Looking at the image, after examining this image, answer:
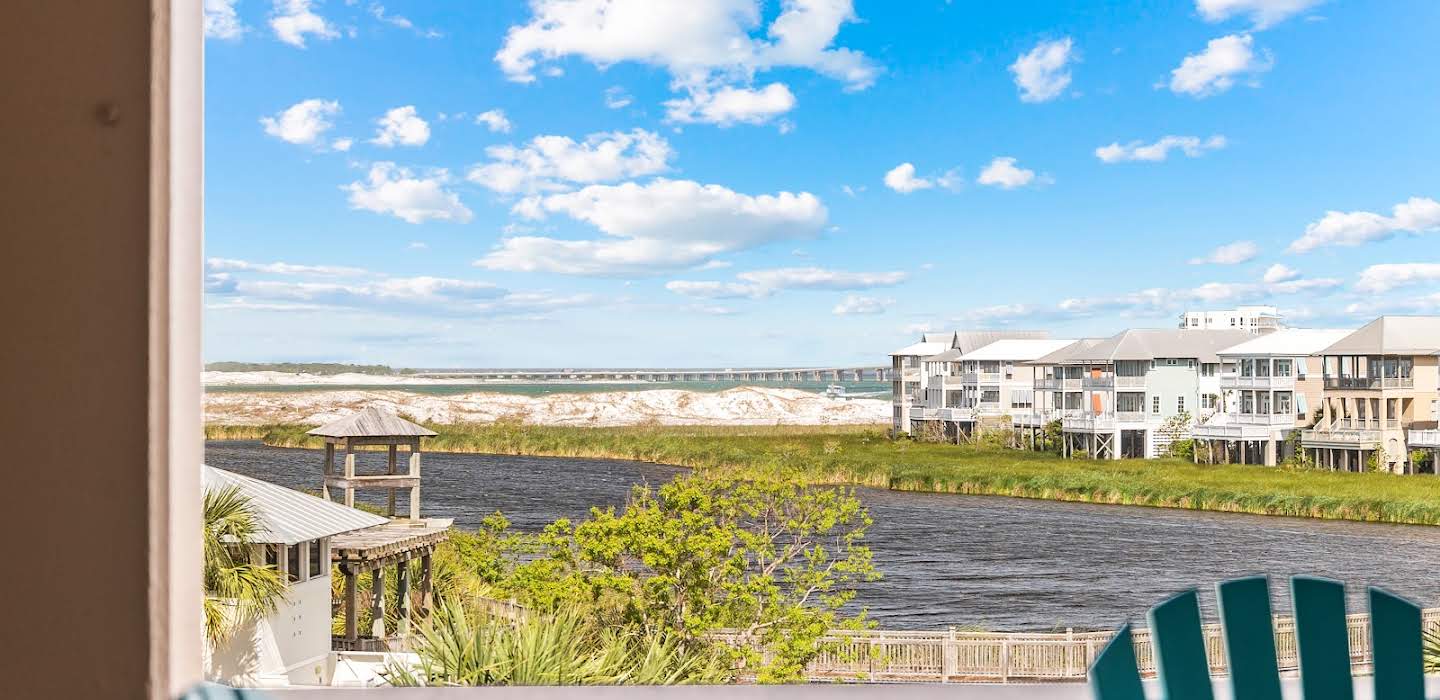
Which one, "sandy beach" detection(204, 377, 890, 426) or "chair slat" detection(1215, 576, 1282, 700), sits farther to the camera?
"sandy beach" detection(204, 377, 890, 426)

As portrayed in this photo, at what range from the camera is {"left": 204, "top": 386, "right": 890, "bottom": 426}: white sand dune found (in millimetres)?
4203

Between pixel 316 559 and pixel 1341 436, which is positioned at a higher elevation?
pixel 1341 436

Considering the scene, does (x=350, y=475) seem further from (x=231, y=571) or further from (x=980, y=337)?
(x=980, y=337)

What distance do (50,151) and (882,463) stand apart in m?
3.28

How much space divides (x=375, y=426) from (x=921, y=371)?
7.12ft

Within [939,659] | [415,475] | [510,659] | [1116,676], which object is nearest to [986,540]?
[939,659]

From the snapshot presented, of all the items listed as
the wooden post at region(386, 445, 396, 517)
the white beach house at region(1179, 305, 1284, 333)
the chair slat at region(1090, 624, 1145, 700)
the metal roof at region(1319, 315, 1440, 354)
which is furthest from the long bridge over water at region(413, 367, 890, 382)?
the chair slat at region(1090, 624, 1145, 700)

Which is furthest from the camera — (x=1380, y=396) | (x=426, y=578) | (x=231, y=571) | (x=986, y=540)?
(x=986, y=540)

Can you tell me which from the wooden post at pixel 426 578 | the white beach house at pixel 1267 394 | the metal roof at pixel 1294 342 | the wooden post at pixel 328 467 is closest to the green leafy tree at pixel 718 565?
the wooden post at pixel 426 578

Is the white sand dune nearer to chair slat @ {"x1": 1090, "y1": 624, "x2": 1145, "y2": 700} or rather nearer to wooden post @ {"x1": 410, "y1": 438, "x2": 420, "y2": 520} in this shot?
wooden post @ {"x1": 410, "y1": 438, "x2": 420, "y2": 520}

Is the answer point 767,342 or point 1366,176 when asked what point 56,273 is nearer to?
point 767,342

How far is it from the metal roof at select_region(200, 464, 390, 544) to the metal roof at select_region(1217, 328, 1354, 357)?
3.36 metres

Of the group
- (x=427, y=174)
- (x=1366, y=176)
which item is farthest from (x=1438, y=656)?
(x=427, y=174)

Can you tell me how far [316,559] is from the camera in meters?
3.72
